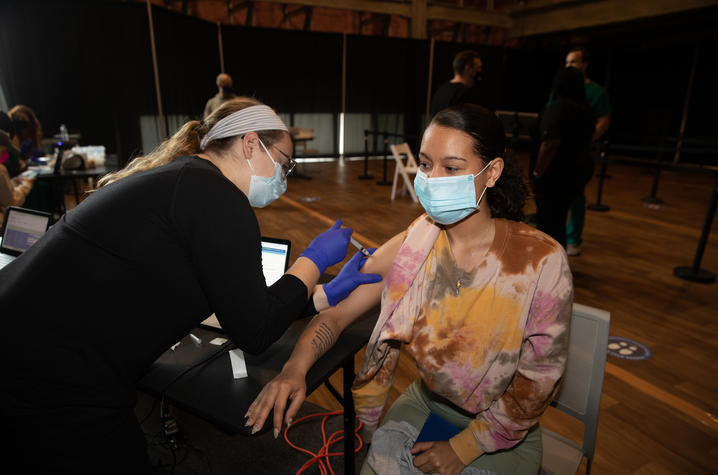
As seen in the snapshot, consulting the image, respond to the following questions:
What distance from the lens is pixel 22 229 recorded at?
1.86m

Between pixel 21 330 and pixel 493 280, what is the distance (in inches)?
39.8

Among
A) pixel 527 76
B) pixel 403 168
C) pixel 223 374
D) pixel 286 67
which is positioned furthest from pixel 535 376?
pixel 527 76

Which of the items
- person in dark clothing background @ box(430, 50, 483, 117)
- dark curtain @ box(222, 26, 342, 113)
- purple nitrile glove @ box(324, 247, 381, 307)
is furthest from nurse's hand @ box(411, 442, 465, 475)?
dark curtain @ box(222, 26, 342, 113)

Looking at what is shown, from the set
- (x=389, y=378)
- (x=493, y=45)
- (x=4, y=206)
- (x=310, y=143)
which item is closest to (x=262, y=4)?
(x=310, y=143)

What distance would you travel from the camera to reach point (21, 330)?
757 millimetres

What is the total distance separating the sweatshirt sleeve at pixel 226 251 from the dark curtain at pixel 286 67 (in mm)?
8263

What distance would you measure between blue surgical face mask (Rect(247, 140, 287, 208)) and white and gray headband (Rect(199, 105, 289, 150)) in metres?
0.05

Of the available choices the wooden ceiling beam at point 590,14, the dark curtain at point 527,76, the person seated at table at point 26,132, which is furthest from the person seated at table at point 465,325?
the dark curtain at point 527,76

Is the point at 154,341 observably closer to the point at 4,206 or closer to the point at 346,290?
the point at 346,290

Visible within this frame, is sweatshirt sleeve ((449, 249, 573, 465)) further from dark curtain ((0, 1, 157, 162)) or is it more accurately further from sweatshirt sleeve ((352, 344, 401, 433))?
dark curtain ((0, 1, 157, 162))

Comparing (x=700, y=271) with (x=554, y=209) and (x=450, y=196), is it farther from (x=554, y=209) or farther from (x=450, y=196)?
(x=450, y=196)

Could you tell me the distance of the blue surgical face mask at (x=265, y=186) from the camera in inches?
43.7

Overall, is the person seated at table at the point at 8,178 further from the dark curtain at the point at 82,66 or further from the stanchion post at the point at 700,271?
the stanchion post at the point at 700,271

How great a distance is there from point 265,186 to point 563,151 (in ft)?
8.18
